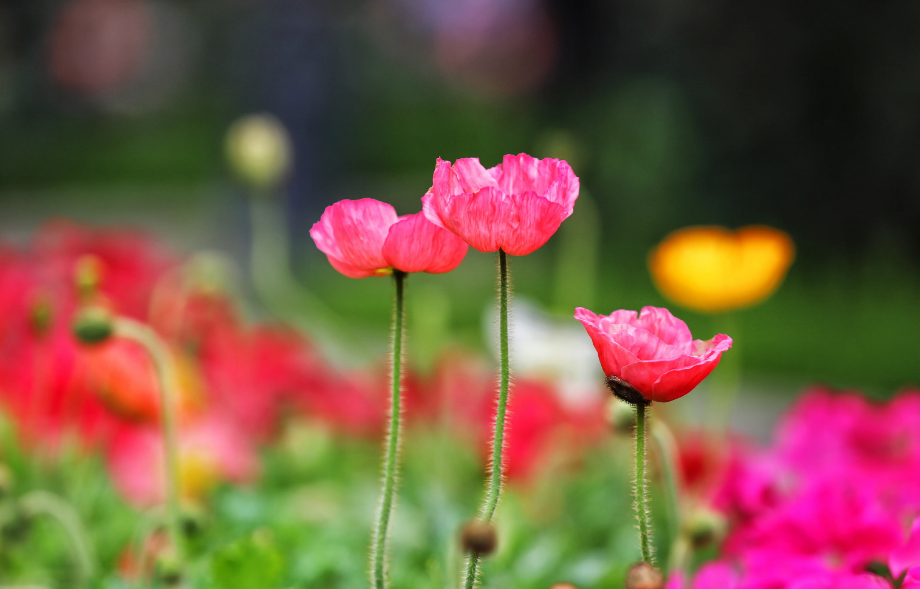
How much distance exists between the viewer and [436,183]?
0.46 meters

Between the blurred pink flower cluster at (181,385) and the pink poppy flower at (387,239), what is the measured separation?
434mm

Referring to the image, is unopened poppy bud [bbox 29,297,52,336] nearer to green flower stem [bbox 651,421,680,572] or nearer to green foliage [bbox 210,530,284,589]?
green foliage [bbox 210,530,284,589]

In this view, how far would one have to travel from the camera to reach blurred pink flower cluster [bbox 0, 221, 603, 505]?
1012 millimetres

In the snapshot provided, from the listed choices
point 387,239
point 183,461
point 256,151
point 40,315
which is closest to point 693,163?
point 256,151

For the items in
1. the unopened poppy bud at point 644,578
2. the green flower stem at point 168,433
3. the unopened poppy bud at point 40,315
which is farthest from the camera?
the unopened poppy bud at point 40,315

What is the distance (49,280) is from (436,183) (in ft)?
3.13

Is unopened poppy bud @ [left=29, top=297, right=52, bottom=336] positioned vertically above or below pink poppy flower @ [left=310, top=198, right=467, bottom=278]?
below

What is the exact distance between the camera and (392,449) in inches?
19.6

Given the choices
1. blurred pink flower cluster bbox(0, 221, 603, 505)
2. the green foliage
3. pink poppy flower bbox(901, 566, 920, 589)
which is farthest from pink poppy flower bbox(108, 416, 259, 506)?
pink poppy flower bbox(901, 566, 920, 589)

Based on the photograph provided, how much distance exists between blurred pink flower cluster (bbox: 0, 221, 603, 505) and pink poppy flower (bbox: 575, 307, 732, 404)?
531mm

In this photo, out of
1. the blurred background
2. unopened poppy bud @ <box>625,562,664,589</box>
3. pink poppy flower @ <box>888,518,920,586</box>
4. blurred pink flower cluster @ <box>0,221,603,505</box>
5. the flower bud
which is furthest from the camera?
the blurred background

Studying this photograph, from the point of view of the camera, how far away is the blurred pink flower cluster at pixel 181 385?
3.32ft

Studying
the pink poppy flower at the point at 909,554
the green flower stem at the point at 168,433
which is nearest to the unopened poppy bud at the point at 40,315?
the green flower stem at the point at 168,433

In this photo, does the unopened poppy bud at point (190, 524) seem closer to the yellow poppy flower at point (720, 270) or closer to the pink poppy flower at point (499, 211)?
the pink poppy flower at point (499, 211)
